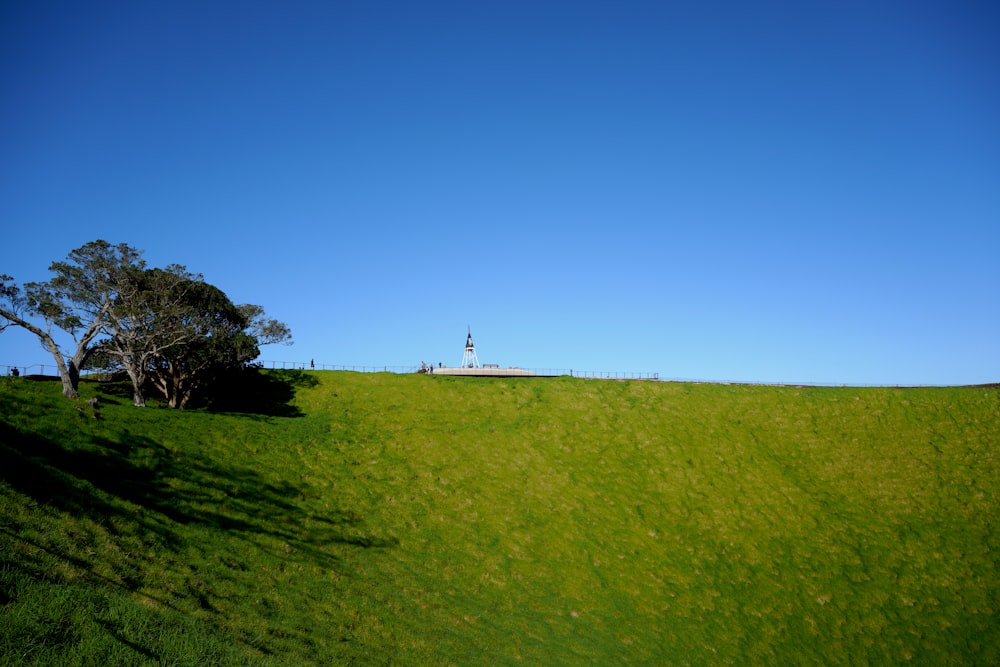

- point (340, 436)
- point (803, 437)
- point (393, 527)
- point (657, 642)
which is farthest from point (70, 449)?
point (803, 437)

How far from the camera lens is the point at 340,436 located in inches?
1939

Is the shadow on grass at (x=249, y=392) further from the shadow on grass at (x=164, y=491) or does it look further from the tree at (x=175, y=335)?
the shadow on grass at (x=164, y=491)

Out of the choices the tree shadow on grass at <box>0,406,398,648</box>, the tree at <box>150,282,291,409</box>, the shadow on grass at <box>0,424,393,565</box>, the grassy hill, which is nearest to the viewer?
the tree shadow on grass at <box>0,406,398,648</box>

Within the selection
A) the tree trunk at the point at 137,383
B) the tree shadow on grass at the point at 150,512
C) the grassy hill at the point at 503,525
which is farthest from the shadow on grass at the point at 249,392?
the tree shadow on grass at the point at 150,512

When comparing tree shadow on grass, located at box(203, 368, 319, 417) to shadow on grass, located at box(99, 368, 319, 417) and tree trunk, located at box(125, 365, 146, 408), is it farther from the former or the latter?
tree trunk, located at box(125, 365, 146, 408)

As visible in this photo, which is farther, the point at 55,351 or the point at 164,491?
the point at 55,351

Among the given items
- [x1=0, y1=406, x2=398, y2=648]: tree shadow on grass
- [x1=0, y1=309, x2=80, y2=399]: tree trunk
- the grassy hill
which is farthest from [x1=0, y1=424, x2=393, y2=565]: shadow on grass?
[x1=0, y1=309, x2=80, y2=399]: tree trunk

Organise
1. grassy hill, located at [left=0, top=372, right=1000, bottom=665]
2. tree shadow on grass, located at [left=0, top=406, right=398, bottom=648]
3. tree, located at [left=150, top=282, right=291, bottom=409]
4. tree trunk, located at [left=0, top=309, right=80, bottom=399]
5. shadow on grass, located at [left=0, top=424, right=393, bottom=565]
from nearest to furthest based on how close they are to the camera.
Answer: tree shadow on grass, located at [left=0, top=406, right=398, bottom=648] < grassy hill, located at [left=0, top=372, right=1000, bottom=665] < shadow on grass, located at [left=0, top=424, right=393, bottom=565] < tree trunk, located at [left=0, top=309, right=80, bottom=399] < tree, located at [left=150, top=282, right=291, bottom=409]

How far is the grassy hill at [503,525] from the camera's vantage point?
67.9 ft

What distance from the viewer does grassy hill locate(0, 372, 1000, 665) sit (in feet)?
67.9

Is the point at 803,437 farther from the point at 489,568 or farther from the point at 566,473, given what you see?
the point at 489,568

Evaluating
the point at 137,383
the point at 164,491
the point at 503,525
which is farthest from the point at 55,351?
the point at 503,525

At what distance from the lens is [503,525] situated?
41.8 meters

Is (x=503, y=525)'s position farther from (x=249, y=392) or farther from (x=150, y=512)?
(x=249, y=392)
